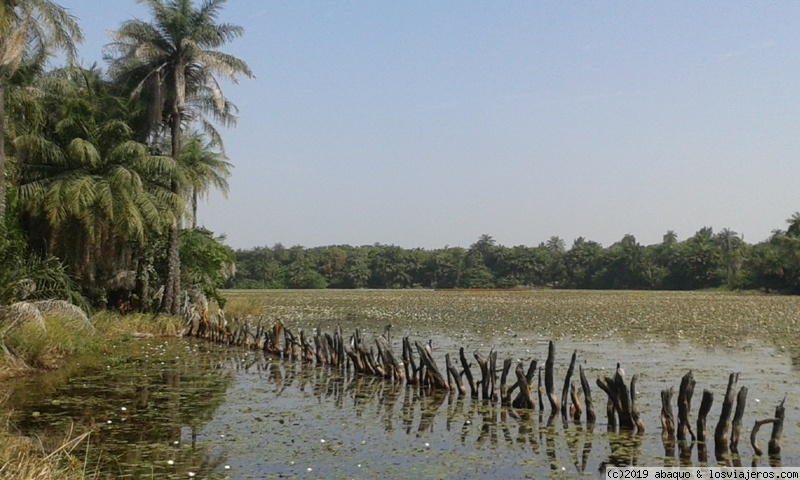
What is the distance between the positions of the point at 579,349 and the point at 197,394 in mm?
10120

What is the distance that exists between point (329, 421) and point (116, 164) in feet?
51.8

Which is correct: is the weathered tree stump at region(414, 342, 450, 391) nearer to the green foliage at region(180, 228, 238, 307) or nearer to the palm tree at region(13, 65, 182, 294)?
the palm tree at region(13, 65, 182, 294)

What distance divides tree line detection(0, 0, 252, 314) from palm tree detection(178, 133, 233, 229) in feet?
0.26

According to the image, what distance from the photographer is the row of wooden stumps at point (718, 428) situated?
8.63m

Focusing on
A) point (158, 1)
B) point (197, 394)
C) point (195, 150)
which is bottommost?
point (197, 394)

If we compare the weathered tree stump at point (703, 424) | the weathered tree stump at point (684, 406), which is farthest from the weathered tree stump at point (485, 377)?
the weathered tree stump at point (703, 424)

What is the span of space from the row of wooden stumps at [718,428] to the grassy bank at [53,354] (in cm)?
662

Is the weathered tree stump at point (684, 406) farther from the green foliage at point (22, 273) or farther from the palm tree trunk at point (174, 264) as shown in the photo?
the palm tree trunk at point (174, 264)

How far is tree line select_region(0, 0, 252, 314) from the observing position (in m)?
21.0

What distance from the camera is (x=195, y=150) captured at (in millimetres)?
28281

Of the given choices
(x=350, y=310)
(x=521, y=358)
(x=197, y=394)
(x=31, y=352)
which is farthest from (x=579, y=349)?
(x=350, y=310)

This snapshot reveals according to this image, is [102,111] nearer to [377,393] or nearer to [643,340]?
[377,393]

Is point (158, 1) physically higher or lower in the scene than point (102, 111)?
higher

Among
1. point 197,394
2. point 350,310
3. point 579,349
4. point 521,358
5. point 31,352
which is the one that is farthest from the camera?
point 350,310
